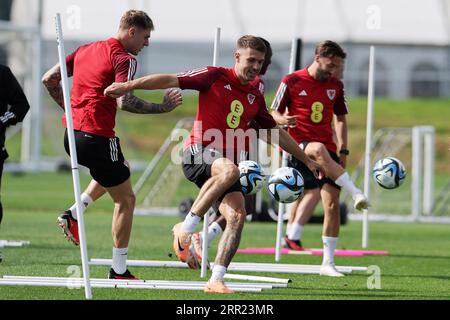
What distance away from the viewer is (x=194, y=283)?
403 inches

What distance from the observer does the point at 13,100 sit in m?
12.1

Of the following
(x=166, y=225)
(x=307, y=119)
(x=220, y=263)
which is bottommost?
(x=166, y=225)

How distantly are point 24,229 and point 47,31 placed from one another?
18063mm

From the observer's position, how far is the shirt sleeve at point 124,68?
9.66 metres

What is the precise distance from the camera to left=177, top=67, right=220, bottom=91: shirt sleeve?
9.57 meters

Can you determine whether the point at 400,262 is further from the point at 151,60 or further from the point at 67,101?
the point at 151,60

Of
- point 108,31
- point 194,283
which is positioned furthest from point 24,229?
point 108,31

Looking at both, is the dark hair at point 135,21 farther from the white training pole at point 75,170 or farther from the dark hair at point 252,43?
the white training pole at point 75,170

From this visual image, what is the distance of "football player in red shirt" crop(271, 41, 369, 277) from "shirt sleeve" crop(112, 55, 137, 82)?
2.89 meters

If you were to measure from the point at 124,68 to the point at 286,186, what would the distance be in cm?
204

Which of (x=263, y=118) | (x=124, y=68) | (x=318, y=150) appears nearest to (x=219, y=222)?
(x=318, y=150)

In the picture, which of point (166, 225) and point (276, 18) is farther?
point (276, 18)

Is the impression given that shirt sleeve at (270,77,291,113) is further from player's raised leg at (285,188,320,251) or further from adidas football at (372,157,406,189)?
player's raised leg at (285,188,320,251)

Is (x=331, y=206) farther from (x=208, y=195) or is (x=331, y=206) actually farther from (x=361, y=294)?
(x=208, y=195)
